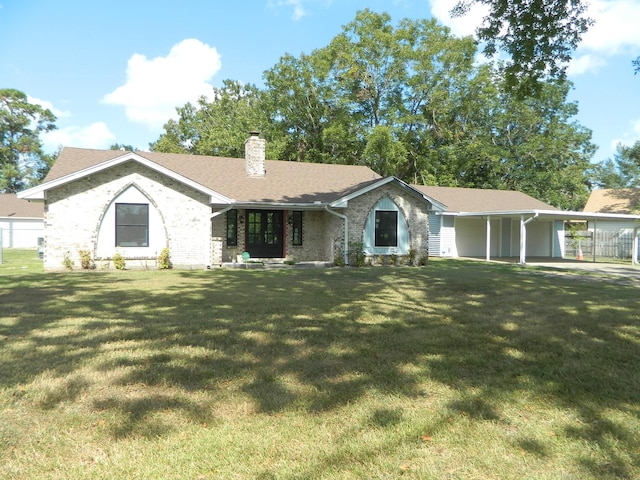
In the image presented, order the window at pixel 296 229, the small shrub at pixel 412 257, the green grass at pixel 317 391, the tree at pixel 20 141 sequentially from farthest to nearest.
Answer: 1. the tree at pixel 20 141
2. the window at pixel 296 229
3. the small shrub at pixel 412 257
4. the green grass at pixel 317 391

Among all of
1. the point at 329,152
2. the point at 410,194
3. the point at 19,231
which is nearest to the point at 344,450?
the point at 410,194

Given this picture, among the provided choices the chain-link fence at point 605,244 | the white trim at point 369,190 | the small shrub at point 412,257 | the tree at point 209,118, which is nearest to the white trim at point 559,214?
the white trim at point 369,190

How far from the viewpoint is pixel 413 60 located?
35.8m

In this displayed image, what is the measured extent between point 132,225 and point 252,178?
245 inches

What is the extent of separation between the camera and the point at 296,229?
19.7 meters

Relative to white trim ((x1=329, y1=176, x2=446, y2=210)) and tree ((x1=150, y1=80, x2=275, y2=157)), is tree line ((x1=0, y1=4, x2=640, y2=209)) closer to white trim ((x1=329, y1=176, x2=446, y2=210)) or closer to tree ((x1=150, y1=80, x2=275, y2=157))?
tree ((x1=150, y1=80, x2=275, y2=157))

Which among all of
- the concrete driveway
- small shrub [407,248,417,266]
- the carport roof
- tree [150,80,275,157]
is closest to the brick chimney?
small shrub [407,248,417,266]

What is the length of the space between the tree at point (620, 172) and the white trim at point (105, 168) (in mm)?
54395

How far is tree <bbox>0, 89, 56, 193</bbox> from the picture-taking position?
51688 millimetres

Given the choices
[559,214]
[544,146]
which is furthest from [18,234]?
[544,146]

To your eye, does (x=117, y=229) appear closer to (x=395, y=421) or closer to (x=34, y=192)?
(x=34, y=192)

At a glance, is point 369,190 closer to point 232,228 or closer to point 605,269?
point 232,228

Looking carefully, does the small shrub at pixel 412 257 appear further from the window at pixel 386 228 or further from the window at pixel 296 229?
the window at pixel 296 229

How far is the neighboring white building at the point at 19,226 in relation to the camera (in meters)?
34.3
